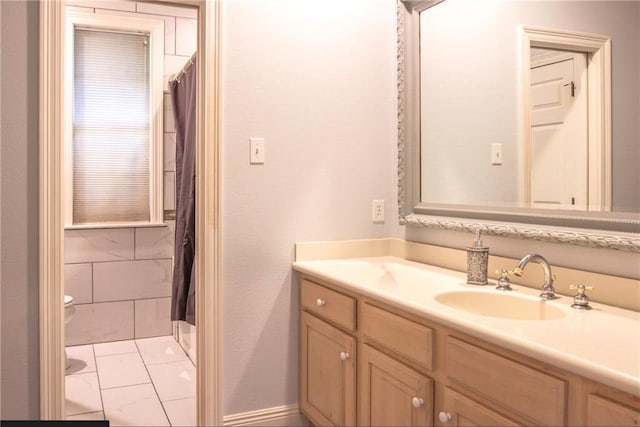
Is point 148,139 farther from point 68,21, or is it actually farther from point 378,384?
point 378,384

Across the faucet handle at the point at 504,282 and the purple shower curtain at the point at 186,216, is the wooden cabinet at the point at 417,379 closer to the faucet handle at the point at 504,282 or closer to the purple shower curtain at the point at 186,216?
the faucet handle at the point at 504,282

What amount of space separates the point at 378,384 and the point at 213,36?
155cm

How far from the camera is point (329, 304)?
7.30ft

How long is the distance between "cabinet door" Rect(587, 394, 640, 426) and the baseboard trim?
1.63 m

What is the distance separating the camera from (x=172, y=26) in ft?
13.5

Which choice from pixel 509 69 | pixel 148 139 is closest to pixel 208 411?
pixel 509 69

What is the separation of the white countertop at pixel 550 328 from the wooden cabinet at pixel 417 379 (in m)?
0.04

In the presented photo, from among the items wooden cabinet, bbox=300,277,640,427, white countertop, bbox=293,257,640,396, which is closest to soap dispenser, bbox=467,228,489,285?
white countertop, bbox=293,257,640,396

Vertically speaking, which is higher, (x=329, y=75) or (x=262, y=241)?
(x=329, y=75)

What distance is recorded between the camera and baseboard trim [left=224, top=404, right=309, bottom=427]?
8.06 ft

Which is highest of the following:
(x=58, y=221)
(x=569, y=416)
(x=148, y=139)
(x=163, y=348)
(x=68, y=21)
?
(x=68, y=21)

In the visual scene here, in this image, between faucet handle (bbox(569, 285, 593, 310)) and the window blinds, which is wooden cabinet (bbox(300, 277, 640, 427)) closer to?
faucet handle (bbox(569, 285, 593, 310))

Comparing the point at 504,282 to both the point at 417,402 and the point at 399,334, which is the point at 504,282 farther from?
the point at 417,402

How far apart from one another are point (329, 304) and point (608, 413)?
4.09ft
